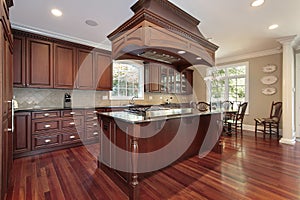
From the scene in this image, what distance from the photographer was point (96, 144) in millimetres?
3947

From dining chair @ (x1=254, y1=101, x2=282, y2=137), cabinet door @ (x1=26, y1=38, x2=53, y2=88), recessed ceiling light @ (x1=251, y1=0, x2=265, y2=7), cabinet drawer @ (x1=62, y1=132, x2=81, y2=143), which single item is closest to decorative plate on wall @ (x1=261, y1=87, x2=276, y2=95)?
dining chair @ (x1=254, y1=101, x2=282, y2=137)

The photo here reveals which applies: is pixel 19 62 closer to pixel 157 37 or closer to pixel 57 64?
pixel 57 64

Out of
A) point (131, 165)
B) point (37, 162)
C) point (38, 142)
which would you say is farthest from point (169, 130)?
point (38, 142)

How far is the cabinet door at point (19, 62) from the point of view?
3.19 metres

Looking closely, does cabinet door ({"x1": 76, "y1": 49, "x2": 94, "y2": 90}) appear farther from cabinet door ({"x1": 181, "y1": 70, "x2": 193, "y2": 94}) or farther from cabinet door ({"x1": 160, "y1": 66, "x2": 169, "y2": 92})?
cabinet door ({"x1": 181, "y1": 70, "x2": 193, "y2": 94})

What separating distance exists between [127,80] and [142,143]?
3376 millimetres

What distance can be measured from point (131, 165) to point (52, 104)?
3.09 metres

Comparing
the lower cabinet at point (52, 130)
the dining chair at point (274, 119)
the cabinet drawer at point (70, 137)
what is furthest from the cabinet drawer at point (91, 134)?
the dining chair at point (274, 119)

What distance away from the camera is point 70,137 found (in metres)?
3.64

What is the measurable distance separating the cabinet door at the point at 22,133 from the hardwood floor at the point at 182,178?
8.8 inches

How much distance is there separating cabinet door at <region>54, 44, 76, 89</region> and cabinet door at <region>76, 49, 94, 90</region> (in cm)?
14

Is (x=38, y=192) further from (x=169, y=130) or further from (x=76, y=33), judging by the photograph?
(x=76, y=33)

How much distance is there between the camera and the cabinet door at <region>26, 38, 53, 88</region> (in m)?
3.36

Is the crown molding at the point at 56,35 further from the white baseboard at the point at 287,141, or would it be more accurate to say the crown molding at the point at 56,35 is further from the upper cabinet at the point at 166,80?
the white baseboard at the point at 287,141
